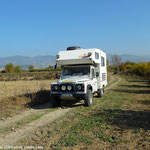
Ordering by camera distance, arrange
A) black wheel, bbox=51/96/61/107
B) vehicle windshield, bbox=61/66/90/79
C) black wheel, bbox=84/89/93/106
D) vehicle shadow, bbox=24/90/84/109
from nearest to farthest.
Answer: black wheel, bbox=84/89/93/106 → black wheel, bbox=51/96/61/107 → vehicle shadow, bbox=24/90/84/109 → vehicle windshield, bbox=61/66/90/79

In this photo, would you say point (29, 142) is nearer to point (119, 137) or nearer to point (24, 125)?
point (24, 125)

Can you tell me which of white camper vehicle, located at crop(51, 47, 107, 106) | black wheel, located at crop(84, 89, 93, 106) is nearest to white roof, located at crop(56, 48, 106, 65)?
white camper vehicle, located at crop(51, 47, 107, 106)

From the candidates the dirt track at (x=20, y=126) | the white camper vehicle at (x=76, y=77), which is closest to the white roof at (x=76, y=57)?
the white camper vehicle at (x=76, y=77)

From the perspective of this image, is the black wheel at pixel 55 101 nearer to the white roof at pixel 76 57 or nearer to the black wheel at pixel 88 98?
the black wheel at pixel 88 98

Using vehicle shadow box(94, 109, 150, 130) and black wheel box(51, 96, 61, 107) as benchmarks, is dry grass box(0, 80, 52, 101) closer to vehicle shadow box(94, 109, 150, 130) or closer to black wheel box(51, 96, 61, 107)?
black wheel box(51, 96, 61, 107)

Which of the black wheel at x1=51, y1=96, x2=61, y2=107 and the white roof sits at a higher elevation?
the white roof

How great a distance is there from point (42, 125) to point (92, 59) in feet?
16.3

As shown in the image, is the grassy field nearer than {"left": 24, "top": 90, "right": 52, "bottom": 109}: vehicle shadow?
Yes

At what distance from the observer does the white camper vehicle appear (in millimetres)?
8633

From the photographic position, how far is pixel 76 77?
9844 millimetres

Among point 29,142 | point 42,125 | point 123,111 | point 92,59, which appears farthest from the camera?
point 92,59

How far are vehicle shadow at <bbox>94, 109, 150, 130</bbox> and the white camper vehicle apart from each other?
5.53ft

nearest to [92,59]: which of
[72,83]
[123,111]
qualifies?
[72,83]

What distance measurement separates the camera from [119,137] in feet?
16.4
